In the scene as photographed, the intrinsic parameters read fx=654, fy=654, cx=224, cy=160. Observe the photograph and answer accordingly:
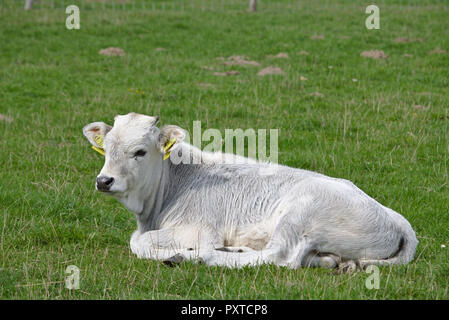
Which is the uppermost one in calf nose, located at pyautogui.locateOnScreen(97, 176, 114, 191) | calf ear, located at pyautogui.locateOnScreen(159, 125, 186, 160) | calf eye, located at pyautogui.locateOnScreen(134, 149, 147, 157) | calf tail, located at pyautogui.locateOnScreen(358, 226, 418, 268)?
calf ear, located at pyautogui.locateOnScreen(159, 125, 186, 160)

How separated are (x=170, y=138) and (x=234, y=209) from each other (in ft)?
3.66

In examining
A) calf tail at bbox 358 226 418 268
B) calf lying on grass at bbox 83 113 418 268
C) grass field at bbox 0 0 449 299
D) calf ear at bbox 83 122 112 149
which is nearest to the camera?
grass field at bbox 0 0 449 299

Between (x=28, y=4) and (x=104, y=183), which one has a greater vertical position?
(x=28, y=4)

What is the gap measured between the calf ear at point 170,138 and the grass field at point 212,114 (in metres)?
1.29

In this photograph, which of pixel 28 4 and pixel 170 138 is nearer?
pixel 170 138

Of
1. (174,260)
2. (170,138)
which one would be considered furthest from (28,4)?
(174,260)

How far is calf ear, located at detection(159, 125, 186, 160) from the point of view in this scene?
752 centimetres

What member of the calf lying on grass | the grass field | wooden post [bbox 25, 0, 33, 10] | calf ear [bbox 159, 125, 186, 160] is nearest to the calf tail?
the calf lying on grass

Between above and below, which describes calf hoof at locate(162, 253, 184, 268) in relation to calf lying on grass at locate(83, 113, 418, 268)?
below

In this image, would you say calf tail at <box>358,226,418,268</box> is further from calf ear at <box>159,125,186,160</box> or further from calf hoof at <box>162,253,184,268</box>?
calf ear at <box>159,125,186,160</box>

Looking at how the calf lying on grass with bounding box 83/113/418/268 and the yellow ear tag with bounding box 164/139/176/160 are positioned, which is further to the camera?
the yellow ear tag with bounding box 164/139/176/160

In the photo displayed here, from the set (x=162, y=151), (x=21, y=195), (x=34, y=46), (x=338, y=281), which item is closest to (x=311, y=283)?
(x=338, y=281)

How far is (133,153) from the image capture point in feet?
24.0

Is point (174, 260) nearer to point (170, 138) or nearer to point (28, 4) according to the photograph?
point (170, 138)
